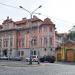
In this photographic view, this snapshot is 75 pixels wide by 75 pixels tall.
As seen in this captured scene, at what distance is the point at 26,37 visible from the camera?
90875mm

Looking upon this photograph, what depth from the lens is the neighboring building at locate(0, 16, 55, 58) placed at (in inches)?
3327

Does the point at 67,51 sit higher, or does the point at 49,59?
the point at 67,51

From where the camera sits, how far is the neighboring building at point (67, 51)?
7582 centimetres

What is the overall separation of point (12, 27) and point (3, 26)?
5321 mm

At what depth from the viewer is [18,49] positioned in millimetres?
92688

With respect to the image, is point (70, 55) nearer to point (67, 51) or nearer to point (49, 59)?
point (67, 51)

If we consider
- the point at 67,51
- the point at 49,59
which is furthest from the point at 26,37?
the point at 49,59

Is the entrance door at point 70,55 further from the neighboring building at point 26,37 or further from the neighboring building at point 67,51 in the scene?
the neighboring building at point 26,37

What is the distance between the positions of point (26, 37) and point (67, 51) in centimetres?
1827

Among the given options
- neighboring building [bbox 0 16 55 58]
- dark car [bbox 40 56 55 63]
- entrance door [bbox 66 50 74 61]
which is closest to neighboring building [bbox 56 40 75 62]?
entrance door [bbox 66 50 74 61]

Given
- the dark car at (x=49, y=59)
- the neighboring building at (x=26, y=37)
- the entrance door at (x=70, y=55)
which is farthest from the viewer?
the neighboring building at (x=26, y=37)

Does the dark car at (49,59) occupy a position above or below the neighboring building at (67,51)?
below

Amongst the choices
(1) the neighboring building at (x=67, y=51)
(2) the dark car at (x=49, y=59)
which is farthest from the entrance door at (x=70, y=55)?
(2) the dark car at (x=49, y=59)

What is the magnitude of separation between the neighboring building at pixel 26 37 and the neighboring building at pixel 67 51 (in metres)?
5.68
